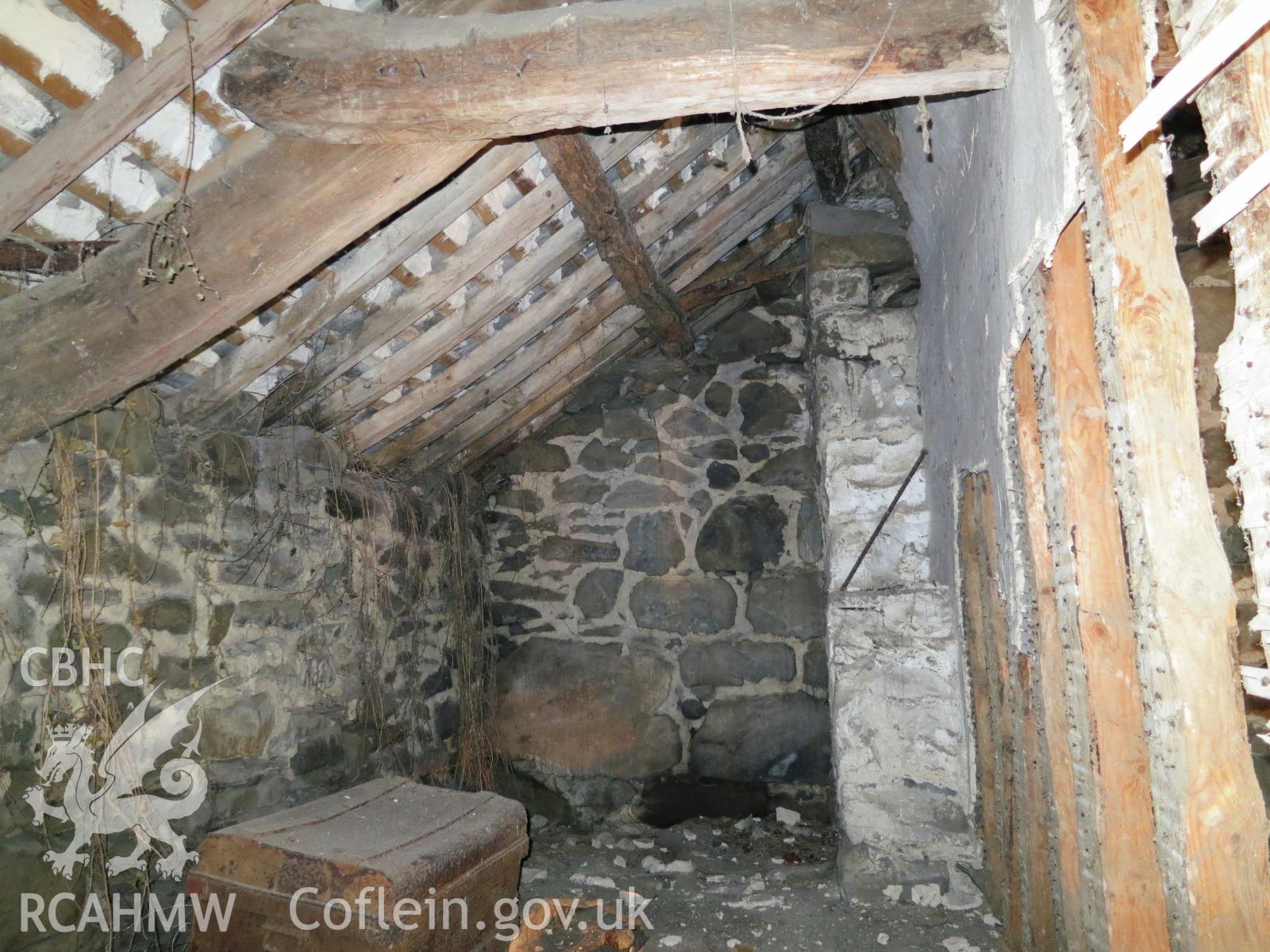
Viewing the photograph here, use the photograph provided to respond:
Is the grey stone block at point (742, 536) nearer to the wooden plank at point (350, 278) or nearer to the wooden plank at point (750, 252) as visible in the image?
the wooden plank at point (750, 252)

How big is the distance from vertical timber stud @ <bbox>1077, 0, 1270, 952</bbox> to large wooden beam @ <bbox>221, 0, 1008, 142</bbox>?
48 cm

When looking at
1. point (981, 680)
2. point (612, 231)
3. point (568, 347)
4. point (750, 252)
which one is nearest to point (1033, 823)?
point (981, 680)

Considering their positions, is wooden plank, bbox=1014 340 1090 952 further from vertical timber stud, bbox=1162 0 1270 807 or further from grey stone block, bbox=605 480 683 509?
grey stone block, bbox=605 480 683 509

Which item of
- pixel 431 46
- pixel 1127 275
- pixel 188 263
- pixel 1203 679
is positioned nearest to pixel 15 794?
pixel 188 263

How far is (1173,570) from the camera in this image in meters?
0.98

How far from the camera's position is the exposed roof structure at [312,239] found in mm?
1505

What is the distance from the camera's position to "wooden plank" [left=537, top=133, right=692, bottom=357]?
2154 mm

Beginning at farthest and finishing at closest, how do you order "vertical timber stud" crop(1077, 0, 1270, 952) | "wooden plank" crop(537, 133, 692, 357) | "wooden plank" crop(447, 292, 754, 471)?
"wooden plank" crop(447, 292, 754, 471)
"wooden plank" crop(537, 133, 692, 357)
"vertical timber stud" crop(1077, 0, 1270, 952)

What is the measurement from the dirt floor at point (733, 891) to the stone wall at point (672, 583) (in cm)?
23

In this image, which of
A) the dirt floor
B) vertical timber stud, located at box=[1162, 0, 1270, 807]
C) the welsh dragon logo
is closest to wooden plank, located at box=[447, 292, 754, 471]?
the welsh dragon logo

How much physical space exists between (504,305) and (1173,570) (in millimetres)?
2173

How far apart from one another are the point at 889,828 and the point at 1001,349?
68.6 inches

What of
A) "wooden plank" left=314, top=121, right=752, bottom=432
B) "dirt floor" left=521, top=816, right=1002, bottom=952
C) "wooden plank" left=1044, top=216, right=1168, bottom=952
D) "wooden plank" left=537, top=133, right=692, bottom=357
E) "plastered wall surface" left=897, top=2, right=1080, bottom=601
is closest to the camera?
"wooden plank" left=1044, top=216, right=1168, bottom=952

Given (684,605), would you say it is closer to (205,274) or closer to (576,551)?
(576,551)
